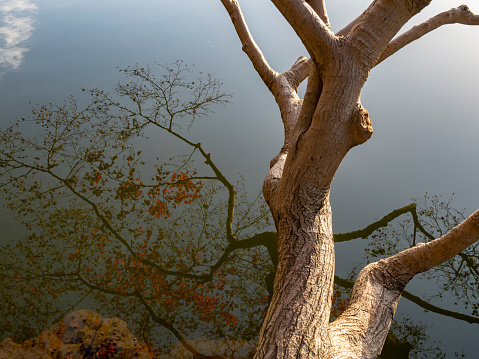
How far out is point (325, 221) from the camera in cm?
212

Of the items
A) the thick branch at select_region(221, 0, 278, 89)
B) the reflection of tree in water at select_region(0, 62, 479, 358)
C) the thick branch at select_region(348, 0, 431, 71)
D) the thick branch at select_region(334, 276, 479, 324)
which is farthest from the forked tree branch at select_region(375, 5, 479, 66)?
the thick branch at select_region(334, 276, 479, 324)

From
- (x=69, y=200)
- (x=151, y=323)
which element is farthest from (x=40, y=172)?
(x=151, y=323)

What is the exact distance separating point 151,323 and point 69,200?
4.50 feet

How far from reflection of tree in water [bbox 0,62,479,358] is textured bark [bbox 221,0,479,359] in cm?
76

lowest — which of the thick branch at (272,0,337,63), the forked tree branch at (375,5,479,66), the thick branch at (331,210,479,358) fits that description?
the thick branch at (331,210,479,358)

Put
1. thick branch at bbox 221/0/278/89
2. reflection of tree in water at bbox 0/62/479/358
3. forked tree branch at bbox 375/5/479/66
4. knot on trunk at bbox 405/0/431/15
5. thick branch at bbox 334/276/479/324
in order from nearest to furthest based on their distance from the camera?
1. knot on trunk at bbox 405/0/431/15
2. reflection of tree in water at bbox 0/62/479/358
3. thick branch at bbox 334/276/479/324
4. thick branch at bbox 221/0/278/89
5. forked tree branch at bbox 375/5/479/66

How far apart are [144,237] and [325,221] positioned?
1580 mm

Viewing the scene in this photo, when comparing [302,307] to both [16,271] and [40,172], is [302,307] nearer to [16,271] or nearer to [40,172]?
[16,271]

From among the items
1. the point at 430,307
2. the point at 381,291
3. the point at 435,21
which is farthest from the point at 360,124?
the point at 435,21

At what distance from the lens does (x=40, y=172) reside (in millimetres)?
3748

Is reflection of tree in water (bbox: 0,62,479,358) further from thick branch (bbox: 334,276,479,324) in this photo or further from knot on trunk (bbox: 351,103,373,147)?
knot on trunk (bbox: 351,103,373,147)

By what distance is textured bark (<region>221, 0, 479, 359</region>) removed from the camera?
1.71 m

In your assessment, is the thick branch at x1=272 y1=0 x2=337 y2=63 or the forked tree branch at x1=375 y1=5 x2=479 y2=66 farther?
the forked tree branch at x1=375 y1=5 x2=479 y2=66

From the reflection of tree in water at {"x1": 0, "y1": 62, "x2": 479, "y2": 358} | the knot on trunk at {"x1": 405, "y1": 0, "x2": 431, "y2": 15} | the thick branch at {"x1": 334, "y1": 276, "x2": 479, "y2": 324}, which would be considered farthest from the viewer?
the thick branch at {"x1": 334, "y1": 276, "x2": 479, "y2": 324}
